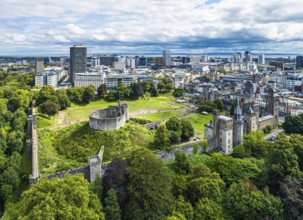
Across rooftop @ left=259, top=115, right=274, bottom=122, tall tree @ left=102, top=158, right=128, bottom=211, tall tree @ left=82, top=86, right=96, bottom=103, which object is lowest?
tall tree @ left=102, top=158, right=128, bottom=211

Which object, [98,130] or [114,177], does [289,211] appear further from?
[98,130]

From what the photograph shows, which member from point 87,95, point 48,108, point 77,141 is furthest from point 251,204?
point 87,95

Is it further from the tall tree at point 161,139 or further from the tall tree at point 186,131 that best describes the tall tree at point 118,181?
the tall tree at point 186,131

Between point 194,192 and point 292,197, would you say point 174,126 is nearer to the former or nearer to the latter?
point 194,192

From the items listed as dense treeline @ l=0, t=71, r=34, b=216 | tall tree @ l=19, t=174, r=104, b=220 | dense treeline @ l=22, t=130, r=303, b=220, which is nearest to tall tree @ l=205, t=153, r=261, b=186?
dense treeline @ l=22, t=130, r=303, b=220

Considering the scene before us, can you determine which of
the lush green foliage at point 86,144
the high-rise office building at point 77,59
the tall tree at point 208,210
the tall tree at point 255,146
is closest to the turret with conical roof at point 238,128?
the tall tree at point 255,146

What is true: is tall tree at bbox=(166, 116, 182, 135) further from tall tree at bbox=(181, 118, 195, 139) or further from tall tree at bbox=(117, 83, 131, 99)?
tall tree at bbox=(117, 83, 131, 99)
